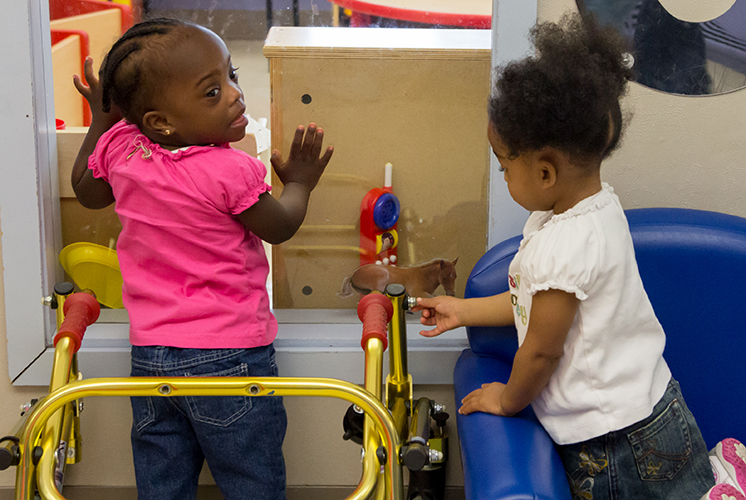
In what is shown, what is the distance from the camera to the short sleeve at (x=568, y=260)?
Result: 89 cm

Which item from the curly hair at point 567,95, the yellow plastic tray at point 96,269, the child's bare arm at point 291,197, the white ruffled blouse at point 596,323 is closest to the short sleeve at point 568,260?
the white ruffled blouse at point 596,323

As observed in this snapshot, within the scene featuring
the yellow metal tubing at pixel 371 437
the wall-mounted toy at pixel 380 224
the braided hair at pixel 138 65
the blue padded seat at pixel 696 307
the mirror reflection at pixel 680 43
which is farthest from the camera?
the wall-mounted toy at pixel 380 224

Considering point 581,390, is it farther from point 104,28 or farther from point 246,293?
point 104,28

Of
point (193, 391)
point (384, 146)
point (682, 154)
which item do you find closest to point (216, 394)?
→ point (193, 391)

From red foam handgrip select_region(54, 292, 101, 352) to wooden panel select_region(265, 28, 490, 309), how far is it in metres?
0.51

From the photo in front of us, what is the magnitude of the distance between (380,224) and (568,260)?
2.01ft

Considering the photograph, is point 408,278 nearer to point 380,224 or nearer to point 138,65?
point 380,224

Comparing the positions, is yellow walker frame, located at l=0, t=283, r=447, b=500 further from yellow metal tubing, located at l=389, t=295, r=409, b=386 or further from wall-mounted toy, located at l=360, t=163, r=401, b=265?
wall-mounted toy, located at l=360, t=163, r=401, b=265

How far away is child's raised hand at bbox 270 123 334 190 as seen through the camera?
3.85ft

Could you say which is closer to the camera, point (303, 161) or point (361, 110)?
point (303, 161)

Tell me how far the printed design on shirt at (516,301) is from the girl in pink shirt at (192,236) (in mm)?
389

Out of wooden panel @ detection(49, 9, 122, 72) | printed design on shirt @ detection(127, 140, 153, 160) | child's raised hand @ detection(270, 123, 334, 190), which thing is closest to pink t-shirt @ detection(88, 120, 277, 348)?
printed design on shirt @ detection(127, 140, 153, 160)

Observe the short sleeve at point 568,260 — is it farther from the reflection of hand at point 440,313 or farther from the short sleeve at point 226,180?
the short sleeve at point 226,180

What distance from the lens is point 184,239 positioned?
1.08 metres
